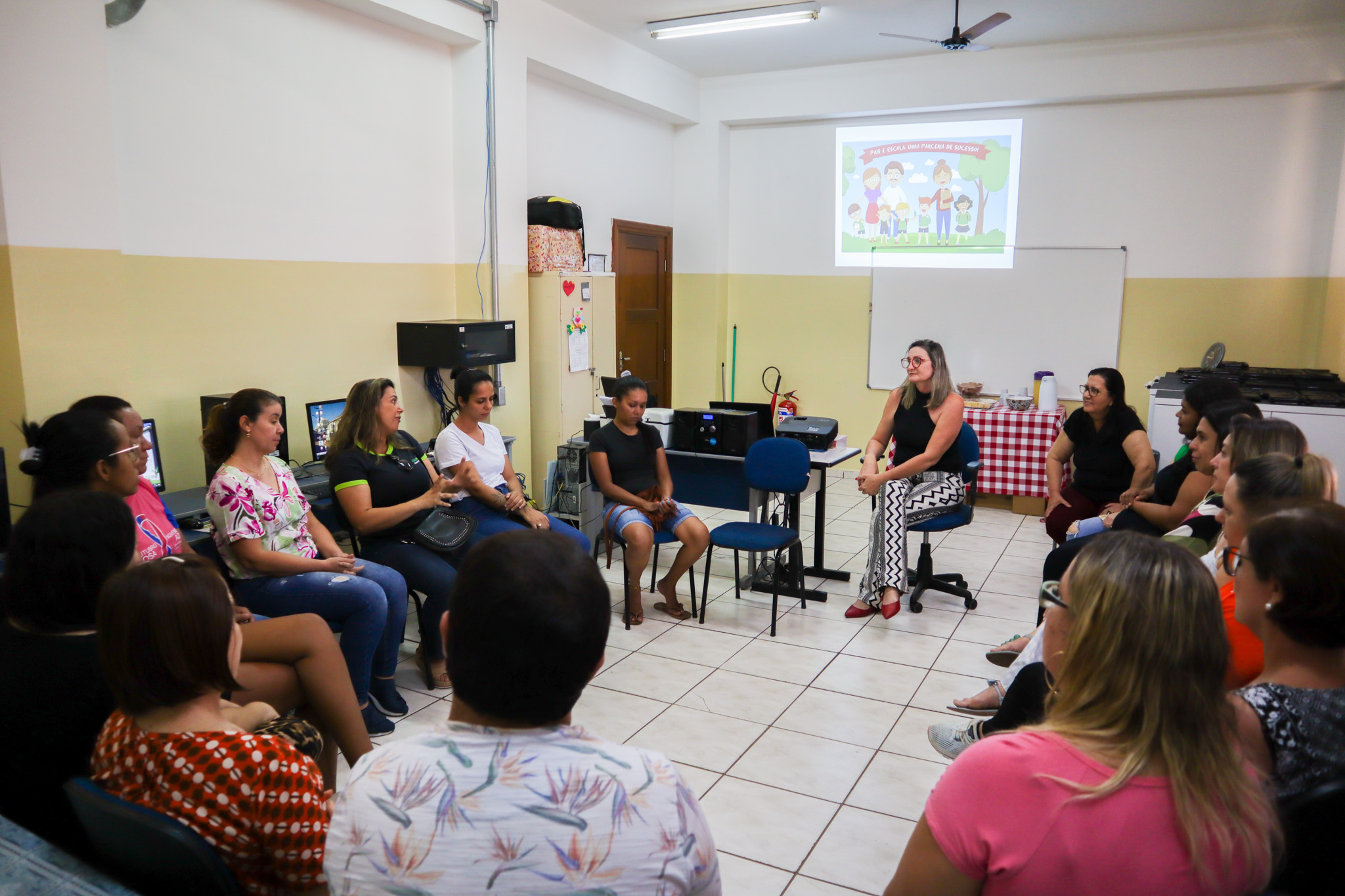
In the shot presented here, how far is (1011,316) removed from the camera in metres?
6.93

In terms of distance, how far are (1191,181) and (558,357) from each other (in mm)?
4654

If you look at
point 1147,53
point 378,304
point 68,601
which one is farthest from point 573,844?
point 1147,53

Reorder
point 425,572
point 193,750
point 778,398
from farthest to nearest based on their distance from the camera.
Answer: point 778,398 < point 425,572 < point 193,750

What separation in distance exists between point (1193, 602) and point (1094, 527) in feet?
9.37

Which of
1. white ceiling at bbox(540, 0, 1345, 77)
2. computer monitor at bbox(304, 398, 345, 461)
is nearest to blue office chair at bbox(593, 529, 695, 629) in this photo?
computer monitor at bbox(304, 398, 345, 461)

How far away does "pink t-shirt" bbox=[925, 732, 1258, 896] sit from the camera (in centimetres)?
113

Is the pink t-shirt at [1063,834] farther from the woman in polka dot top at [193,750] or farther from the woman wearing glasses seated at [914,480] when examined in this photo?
the woman wearing glasses seated at [914,480]

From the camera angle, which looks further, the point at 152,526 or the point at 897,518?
the point at 897,518

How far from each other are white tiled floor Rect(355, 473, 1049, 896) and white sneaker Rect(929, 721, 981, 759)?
13cm

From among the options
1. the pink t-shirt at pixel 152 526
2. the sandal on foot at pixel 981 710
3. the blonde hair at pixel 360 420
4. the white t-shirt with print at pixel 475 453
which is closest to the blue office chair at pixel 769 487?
the sandal on foot at pixel 981 710

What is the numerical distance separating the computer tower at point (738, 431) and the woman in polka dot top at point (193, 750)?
334cm

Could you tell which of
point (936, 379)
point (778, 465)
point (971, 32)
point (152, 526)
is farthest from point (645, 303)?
point (152, 526)

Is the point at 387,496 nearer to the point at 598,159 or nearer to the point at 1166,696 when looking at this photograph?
the point at 1166,696

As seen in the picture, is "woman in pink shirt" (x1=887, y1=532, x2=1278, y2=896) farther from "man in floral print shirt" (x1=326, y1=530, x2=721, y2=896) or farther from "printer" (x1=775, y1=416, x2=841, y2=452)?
"printer" (x1=775, y1=416, x2=841, y2=452)
